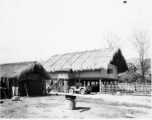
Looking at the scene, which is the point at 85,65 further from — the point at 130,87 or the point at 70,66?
the point at 130,87

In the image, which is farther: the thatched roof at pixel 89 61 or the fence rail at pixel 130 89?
the thatched roof at pixel 89 61

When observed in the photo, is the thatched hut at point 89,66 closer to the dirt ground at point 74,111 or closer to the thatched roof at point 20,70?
the thatched roof at point 20,70

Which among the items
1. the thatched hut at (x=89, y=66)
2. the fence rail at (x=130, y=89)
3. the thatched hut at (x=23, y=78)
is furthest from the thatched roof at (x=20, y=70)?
the fence rail at (x=130, y=89)

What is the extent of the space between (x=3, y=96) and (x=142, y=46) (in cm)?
2418

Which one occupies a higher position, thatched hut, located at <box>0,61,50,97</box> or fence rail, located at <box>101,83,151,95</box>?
thatched hut, located at <box>0,61,50,97</box>

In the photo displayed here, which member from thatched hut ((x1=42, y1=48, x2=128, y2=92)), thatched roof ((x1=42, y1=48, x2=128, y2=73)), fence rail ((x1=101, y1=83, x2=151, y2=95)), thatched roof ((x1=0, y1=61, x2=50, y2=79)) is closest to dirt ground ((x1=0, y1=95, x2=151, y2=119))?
thatched roof ((x1=0, y1=61, x2=50, y2=79))

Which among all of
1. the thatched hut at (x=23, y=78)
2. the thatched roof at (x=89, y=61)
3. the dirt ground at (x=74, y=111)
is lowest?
the dirt ground at (x=74, y=111)

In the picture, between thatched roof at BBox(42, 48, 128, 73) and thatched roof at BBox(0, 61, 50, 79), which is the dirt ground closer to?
thatched roof at BBox(0, 61, 50, 79)

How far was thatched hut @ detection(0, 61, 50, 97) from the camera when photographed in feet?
56.0

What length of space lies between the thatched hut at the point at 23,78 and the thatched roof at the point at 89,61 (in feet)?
19.0

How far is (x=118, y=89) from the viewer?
21438 millimetres

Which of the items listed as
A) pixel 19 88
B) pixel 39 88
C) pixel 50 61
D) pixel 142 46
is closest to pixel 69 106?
pixel 19 88

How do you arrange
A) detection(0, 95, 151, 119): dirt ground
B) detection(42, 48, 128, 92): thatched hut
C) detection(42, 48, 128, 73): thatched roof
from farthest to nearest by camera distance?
detection(42, 48, 128, 92): thatched hut < detection(42, 48, 128, 73): thatched roof < detection(0, 95, 151, 119): dirt ground

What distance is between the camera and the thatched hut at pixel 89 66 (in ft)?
75.3
